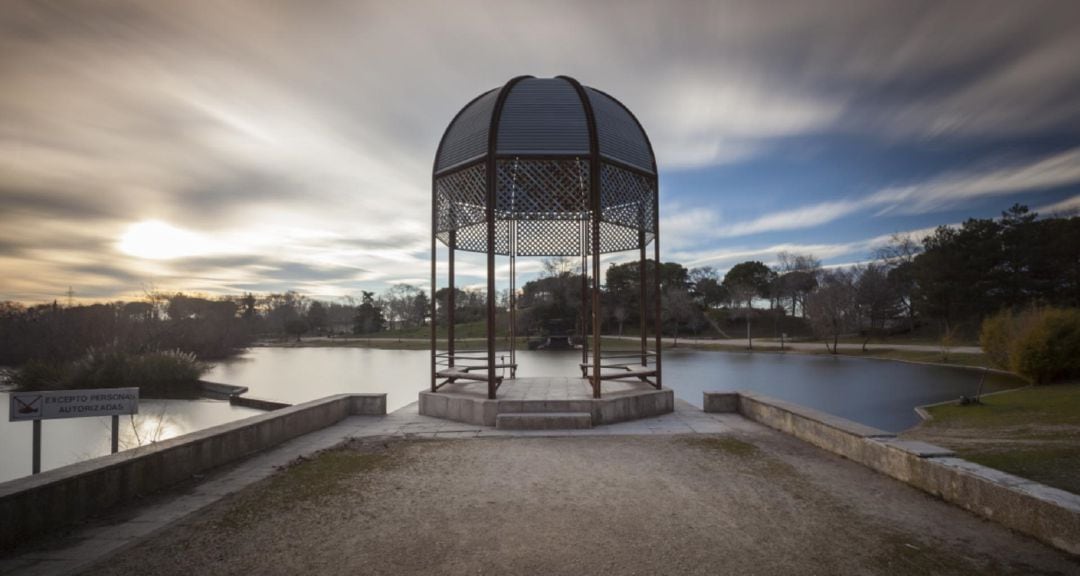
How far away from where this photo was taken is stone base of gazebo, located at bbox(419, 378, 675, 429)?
6656 mm

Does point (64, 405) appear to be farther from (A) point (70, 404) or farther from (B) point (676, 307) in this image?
(B) point (676, 307)

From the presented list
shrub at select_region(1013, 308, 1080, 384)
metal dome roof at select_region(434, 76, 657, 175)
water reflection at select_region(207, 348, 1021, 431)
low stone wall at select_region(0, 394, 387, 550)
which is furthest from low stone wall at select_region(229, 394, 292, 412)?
shrub at select_region(1013, 308, 1080, 384)

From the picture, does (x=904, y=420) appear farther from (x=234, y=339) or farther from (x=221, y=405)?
(x=234, y=339)

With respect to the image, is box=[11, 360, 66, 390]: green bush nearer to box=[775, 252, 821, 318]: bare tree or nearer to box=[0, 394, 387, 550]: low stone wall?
box=[0, 394, 387, 550]: low stone wall

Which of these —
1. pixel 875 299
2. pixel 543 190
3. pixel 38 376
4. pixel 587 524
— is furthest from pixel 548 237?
pixel 875 299

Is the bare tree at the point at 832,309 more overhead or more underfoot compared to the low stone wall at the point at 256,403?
more overhead

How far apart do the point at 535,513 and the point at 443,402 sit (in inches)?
162

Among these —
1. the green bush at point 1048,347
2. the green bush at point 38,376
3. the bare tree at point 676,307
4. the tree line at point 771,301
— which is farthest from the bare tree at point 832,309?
the green bush at point 38,376

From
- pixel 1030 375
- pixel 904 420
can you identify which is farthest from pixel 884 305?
pixel 904 420

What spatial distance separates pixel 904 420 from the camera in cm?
1511

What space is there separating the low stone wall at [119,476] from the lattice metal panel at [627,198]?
5.64 m

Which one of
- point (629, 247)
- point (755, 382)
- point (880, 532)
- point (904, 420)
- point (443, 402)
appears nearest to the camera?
point (880, 532)

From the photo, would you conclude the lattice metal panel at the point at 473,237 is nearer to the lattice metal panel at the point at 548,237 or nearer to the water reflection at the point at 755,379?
the lattice metal panel at the point at 548,237

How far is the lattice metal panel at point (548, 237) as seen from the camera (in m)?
9.85
